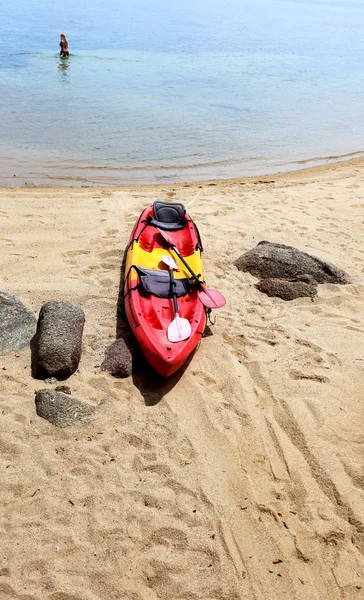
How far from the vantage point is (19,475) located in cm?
352

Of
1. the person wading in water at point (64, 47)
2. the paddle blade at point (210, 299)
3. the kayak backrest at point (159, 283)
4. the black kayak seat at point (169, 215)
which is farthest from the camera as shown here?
the person wading in water at point (64, 47)

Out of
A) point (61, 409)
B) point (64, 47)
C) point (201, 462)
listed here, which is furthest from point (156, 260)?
point (64, 47)

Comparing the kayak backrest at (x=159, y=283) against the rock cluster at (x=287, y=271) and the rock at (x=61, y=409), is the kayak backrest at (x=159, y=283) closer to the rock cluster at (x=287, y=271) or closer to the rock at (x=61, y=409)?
the rock cluster at (x=287, y=271)

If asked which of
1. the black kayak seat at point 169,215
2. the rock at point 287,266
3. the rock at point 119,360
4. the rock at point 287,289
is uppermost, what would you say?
the black kayak seat at point 169,215

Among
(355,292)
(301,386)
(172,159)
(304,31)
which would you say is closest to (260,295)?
(355,292)

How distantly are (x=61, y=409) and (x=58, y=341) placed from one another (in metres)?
0.71

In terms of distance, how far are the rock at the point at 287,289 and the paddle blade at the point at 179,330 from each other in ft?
4.91

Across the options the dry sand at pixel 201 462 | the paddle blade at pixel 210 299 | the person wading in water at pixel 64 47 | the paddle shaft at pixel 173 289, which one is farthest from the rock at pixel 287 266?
the person wading in water at pixel 64 47

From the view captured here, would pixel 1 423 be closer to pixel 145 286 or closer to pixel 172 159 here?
pixel 145 286

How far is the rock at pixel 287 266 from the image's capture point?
6.15 metres

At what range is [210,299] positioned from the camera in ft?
17.1

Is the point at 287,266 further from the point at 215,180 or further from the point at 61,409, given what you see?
the point at 215,180

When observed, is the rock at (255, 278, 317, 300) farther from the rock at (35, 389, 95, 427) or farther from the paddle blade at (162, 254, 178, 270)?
the rock at (35, 389, 95, 427)

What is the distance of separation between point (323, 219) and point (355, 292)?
256 centimetres
